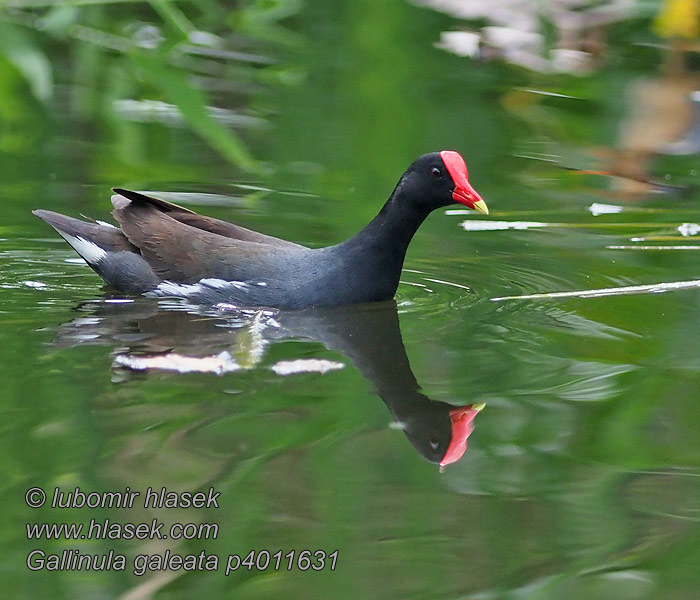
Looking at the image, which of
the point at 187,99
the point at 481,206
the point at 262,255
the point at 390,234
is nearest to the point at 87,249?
the point at 262,255

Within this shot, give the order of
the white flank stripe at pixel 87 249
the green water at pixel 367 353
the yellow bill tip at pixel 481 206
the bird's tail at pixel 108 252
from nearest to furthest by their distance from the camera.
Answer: the green water at pixel 367 353 → the yellow bill tip at pixel 481 206 → the bird's tail at pixel 108 252 → the white flank stripe at pixel 87 249

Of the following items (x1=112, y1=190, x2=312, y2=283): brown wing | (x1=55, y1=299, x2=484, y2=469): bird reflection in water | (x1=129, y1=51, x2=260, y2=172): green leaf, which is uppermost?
(x1=129, y1=51, x2=260, y2=172): green leaf

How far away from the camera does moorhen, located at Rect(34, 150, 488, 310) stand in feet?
17.1

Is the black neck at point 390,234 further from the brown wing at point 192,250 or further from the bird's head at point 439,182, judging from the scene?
the brown wing at point 192,250

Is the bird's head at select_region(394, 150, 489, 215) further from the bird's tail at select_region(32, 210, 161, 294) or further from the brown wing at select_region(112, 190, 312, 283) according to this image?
the bird's tail at select_region(32, 210, 161, 294)

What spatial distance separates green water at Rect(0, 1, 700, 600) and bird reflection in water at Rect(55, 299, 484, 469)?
0.06 ft

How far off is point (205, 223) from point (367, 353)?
127 centimetres

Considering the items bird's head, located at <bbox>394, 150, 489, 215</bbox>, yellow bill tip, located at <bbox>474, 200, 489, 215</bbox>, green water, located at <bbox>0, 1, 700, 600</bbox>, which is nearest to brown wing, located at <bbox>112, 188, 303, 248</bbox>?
green water, located at <bbox>0, 1, 700, 600</bbox>

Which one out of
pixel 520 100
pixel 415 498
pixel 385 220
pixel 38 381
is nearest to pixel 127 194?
pixel 385 220

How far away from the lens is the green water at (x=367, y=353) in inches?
120

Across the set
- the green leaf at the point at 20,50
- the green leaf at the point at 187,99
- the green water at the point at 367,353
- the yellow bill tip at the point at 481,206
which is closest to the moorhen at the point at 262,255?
the yellow bill tip at the point at 481,206

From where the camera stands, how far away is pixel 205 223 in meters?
5.54

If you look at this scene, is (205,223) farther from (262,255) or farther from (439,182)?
(439,182)

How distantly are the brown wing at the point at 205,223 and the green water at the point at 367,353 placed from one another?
42 cm
